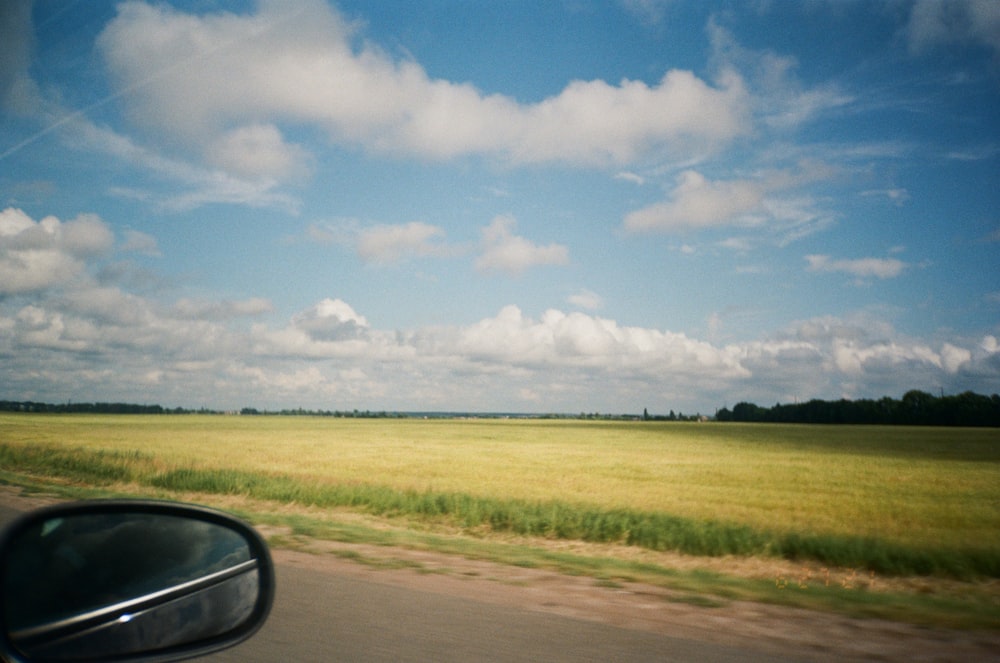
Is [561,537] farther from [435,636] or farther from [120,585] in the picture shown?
[120,585]

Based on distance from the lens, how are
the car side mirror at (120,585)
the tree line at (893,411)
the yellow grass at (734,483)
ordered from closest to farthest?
the car side mirror at (120,585), the yellow grass at (734,483), the tree line at (893,411)

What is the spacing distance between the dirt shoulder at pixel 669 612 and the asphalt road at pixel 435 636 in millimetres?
332

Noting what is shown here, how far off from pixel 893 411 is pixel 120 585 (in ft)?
515

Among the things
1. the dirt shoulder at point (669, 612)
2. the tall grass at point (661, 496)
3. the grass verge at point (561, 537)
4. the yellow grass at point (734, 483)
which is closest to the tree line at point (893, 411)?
the yellow grass at point (734, 483)

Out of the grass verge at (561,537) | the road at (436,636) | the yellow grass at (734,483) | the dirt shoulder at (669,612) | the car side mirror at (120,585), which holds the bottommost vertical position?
the yellow grass at (734,483)

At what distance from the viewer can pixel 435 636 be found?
4.31m

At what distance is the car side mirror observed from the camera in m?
1.74

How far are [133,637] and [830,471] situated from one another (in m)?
35.7

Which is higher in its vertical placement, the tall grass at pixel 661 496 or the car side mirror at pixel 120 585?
the car side mirror at pixel 120 585

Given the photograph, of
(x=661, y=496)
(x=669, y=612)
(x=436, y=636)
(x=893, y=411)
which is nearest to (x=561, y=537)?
(x=669, y=612)

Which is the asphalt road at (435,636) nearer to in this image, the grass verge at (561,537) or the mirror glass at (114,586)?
the grass verge at (561,537)

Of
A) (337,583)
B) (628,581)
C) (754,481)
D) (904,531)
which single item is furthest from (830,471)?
(337,583)

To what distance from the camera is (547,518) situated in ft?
44.4

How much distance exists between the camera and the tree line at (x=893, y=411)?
11562cm
